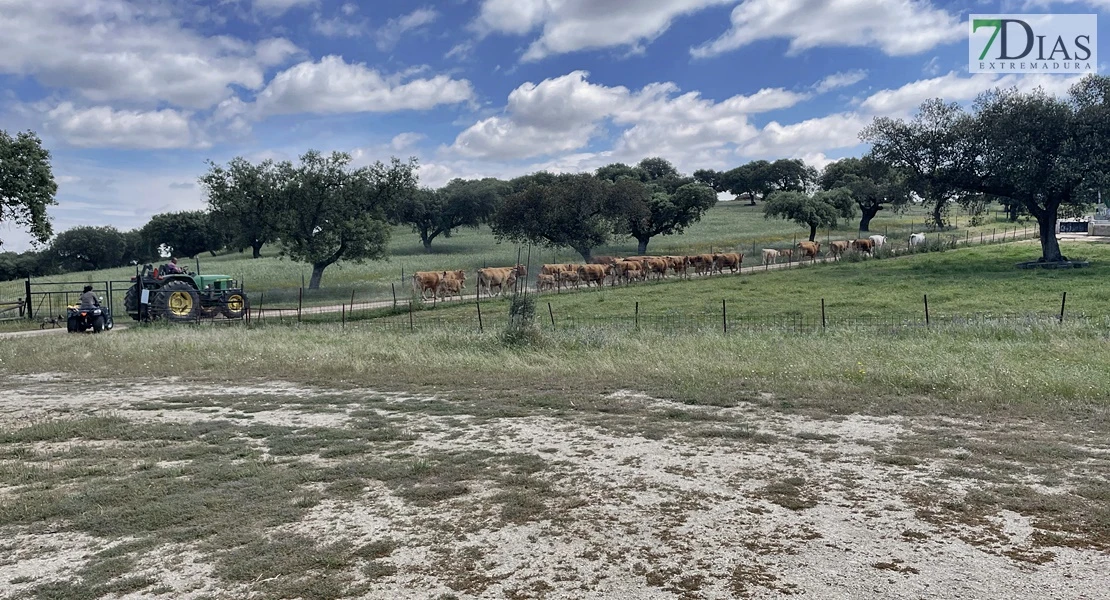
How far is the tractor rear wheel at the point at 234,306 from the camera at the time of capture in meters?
24.5

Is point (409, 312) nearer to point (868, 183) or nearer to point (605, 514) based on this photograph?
point (605, 514)

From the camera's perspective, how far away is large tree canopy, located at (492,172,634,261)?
1802 inches

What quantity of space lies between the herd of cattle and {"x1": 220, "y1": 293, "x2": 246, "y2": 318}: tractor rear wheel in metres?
7.63

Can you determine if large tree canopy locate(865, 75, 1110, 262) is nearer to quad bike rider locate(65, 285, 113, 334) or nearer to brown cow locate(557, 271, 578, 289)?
brown cow locate(557, 271, 578, 289)

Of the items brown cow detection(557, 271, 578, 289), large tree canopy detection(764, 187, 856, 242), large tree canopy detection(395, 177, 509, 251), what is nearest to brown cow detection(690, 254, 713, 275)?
brown cow detection(557, 271, 578, 289)

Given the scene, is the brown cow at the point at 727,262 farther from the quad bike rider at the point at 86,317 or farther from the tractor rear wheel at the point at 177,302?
the quad bike rider at the point at 86,317

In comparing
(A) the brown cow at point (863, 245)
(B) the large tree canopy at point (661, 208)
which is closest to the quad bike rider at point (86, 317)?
(B) the large tree canopy at point (661, 208)

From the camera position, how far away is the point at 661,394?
9953 mm

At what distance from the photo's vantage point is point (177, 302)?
23.8 m

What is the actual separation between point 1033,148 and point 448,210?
49981 mm

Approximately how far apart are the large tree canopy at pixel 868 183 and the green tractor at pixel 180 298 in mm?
31720

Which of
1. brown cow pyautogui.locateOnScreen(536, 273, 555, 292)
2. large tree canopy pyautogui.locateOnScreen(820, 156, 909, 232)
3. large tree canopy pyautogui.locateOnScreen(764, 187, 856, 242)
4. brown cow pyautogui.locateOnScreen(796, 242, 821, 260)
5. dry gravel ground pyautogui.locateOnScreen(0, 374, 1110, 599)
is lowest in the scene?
dry gravel ground pyautogui.locateOnScreen(0, 374, 1110, 599)

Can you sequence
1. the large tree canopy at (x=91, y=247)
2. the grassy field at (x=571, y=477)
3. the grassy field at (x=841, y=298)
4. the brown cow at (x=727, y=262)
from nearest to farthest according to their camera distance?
the grassy field at (x=571, y=477)
the grassy field at (x=841, y=298)
the brown cow at (x=727, y=262)
the large tree canopy at (x=91, y=247)

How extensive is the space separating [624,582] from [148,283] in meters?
24.4
